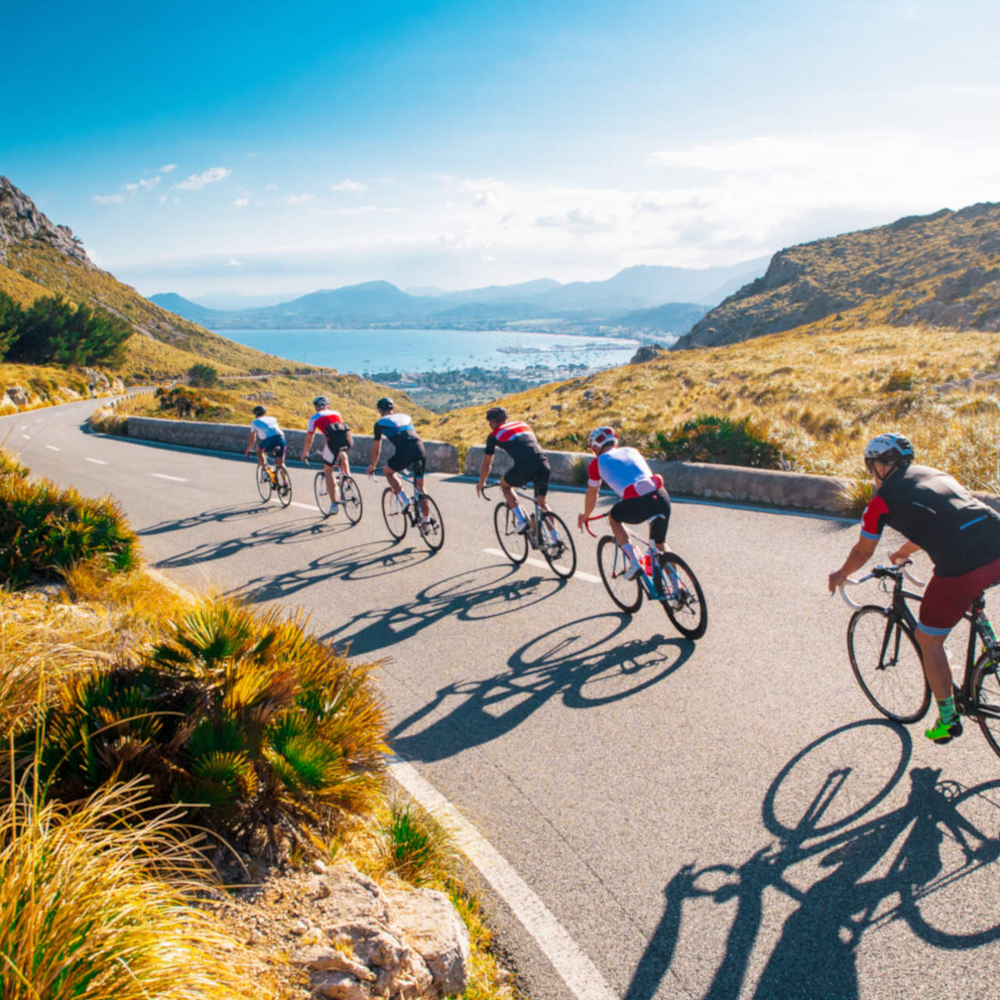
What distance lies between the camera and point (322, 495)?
11.5 meters

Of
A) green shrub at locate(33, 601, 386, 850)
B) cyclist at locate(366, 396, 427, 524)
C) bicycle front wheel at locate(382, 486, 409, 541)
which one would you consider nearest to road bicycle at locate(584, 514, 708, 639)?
green shrub at locate(33, 601, 386, 850)

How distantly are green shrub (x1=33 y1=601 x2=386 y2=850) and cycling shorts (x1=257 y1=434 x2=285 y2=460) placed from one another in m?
9.44

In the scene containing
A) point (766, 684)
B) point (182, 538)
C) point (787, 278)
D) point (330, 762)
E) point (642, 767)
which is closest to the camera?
point (330, 762)

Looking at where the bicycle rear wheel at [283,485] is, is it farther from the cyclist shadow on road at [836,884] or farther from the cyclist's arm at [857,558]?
the cyclist shadow on road at [836,884]

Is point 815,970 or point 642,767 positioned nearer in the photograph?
point 815,970

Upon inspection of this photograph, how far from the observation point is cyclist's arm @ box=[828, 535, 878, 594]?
3727mm

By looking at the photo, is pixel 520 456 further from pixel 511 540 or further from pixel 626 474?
pixel 626 474

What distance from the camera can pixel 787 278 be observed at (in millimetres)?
95062

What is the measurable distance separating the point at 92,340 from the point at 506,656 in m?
80.2

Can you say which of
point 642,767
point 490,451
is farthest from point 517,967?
point 490,451

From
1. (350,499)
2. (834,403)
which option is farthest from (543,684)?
(834,403)

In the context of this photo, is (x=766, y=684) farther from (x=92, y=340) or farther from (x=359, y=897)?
(x=92, y=340)

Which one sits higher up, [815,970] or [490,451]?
[490,451]

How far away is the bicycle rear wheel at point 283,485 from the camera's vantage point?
12.7 metres
